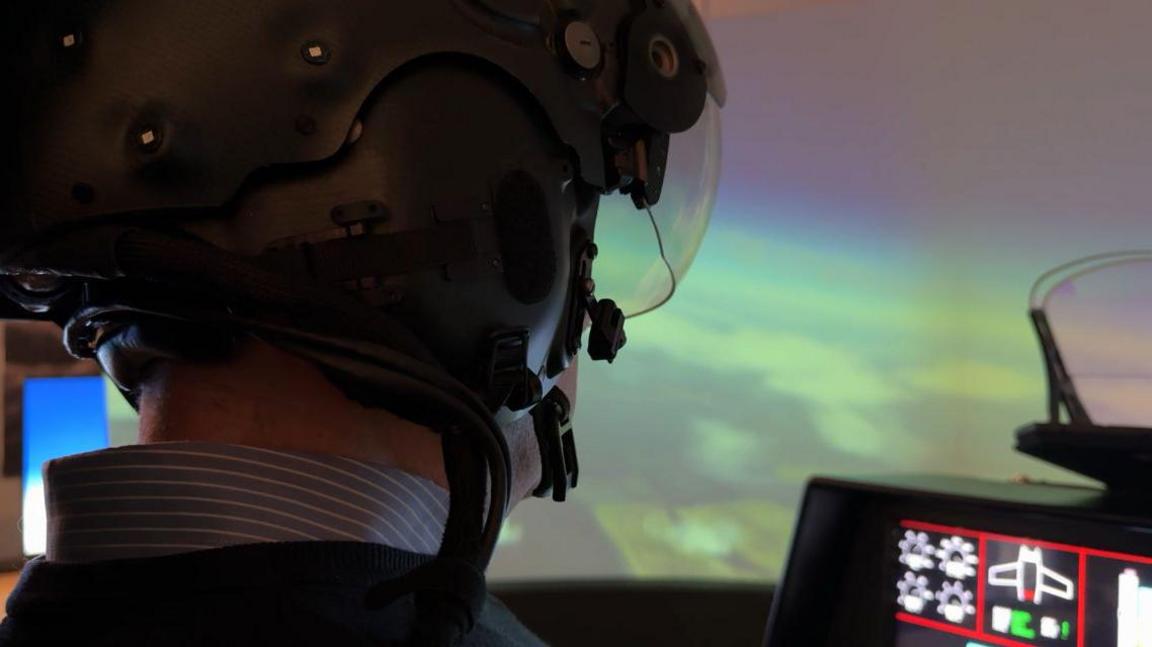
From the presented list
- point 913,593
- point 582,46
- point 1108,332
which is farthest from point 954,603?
point 582,46

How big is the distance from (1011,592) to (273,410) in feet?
2.20

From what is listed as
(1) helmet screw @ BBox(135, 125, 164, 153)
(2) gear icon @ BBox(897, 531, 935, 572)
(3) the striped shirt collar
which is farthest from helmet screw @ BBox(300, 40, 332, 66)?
(2) gear icon @ BBox(897, 531, 935, 572)

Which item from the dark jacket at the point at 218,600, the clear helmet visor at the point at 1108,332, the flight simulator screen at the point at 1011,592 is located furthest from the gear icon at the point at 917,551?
the dark jacket at the point at 218,600

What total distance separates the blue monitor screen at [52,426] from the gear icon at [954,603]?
1.08 m

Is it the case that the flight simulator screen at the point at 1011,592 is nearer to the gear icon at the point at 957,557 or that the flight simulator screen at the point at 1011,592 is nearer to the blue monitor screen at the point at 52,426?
the gear icon at the point at 957,557

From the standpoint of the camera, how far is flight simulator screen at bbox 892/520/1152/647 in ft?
2.49

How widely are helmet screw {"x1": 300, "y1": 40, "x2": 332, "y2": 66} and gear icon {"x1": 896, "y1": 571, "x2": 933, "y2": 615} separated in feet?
2.40

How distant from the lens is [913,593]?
2.93 feet

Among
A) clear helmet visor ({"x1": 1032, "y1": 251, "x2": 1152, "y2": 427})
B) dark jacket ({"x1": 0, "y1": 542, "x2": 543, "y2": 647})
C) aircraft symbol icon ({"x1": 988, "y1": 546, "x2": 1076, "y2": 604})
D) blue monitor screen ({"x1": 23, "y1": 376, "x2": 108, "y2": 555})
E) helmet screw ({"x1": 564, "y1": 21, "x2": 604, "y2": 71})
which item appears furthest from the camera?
blue monitor screen ({"x1": 23, "y1": 376, "x2": 108, "y2": 555})

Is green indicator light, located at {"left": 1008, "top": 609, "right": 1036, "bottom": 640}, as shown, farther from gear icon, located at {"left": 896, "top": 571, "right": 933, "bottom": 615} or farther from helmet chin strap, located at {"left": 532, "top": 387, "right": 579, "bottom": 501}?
helmet chin strap, located at {"left": 532, "top": 387, "right": 579, "bottom": 501}

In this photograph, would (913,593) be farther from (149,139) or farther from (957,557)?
(149,139)

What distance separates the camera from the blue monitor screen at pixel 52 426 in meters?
1.23

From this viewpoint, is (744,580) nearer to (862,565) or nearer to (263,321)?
(862,565)

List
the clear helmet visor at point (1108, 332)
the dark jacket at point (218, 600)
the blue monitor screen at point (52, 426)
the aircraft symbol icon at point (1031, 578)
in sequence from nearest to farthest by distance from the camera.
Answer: the dark jacket at point (218, 600) < the aircraft symbol icon at point (1031, 578) < the clear helmet visor at point (1108, 332) < the blue monitor screen at point (52, 426)
